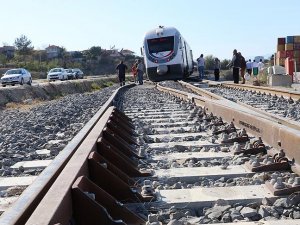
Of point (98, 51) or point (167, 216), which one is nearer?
point (167, 216)

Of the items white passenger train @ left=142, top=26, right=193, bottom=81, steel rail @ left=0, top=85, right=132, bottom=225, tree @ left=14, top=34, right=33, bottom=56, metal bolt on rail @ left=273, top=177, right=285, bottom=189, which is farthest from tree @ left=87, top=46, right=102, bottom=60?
metal bolt on rail @ left=273, top=177, right=285, bottom=189

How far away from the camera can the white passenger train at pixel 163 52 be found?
25422 millimetres

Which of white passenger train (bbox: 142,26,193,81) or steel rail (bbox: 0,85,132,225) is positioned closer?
steel rail (bbox: 0,85,132,225)

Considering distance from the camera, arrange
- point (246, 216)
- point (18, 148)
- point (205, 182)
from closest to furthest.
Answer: point (246, 216), point (205, 182), point (18, 148)

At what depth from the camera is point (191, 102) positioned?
36.3 ft

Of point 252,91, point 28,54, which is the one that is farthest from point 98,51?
point 252,91

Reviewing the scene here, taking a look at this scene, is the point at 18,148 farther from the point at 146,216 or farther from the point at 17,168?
the point at 146,216

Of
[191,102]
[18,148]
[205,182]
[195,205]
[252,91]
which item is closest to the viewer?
[195,205]

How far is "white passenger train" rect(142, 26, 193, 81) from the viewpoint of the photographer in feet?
83.4

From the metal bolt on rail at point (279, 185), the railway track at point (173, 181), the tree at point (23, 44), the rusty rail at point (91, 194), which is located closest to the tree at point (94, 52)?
the tree at point (23, 44)

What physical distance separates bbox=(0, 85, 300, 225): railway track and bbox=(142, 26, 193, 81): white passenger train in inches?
762

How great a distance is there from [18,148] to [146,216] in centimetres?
377

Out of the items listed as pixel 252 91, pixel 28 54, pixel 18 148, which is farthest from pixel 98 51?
pixel 18 148

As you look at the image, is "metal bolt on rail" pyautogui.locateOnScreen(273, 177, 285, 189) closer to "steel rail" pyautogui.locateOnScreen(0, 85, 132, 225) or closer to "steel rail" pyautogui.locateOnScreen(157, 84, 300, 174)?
"steel rail" pyautogui.locateOnScreen(157, 84, 300, 174)
